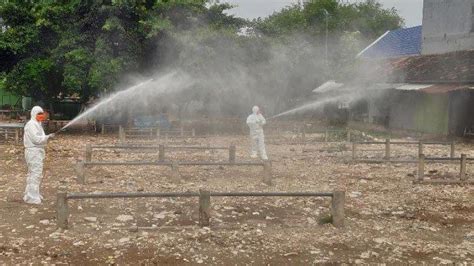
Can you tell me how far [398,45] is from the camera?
3250 centimetres

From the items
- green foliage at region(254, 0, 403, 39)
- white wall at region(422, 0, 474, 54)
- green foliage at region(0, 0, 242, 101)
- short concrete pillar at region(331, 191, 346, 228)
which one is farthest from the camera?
green foliage at region(254, 0, 403, 39)

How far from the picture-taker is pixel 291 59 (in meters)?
25.7

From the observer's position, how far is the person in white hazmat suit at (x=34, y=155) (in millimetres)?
10023

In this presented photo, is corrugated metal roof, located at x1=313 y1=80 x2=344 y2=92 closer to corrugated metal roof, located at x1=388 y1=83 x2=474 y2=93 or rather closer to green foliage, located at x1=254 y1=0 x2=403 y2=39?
corrugated metal roof, located at x1=388 y1=83 x2=474 y2=93

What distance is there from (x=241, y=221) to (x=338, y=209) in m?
1.78

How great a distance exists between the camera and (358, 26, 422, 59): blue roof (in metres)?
30.6

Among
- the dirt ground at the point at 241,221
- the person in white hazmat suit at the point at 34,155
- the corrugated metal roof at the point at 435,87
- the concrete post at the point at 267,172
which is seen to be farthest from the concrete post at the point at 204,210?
the corrugated metal roof at the point at 435,87

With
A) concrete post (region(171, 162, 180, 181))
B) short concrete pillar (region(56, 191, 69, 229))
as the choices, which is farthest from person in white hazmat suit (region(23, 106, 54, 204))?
concrete post (region(171, 162, 180, 181))

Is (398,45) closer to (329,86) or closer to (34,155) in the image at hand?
(329,86)

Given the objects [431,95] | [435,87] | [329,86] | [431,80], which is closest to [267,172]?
[435,87]

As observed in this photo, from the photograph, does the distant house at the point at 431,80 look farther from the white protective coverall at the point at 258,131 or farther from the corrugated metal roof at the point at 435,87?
the white protective coverall at the point at 258,131

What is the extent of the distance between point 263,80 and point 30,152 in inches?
654

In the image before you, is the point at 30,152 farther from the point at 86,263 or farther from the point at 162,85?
the point at 162,85

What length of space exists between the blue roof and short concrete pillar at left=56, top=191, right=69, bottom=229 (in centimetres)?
2541
